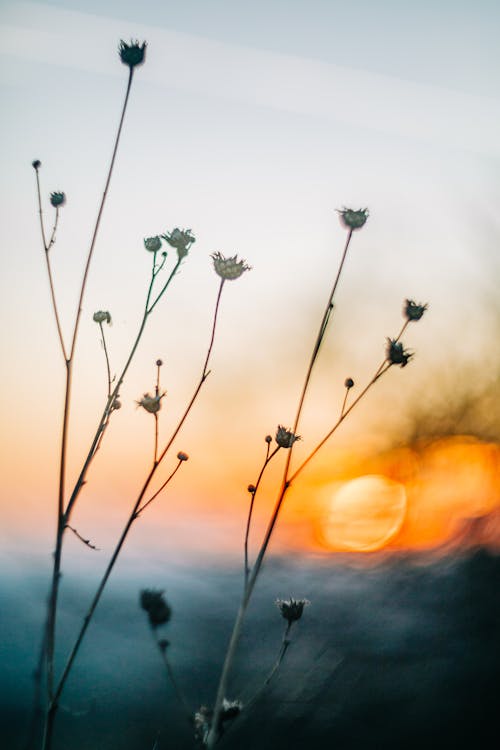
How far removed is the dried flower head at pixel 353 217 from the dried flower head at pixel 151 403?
899mm

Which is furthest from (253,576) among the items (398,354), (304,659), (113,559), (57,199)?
(304,659)

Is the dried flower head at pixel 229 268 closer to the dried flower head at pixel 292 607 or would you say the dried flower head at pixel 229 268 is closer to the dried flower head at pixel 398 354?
the dried flower head at pixel 398 354

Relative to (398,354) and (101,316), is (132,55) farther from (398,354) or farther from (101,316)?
(398,354)

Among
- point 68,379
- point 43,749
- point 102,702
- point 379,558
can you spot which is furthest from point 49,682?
point 379,558

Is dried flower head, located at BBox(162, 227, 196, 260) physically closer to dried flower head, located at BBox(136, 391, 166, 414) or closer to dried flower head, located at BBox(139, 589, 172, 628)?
dried flower head, located at BBox(136, 391, 166, 414)

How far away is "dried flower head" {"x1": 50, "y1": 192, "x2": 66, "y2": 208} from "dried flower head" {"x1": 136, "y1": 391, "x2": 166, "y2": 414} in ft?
2.74

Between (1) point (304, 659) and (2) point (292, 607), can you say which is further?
(1) point (304, 659)

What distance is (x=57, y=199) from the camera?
6.13 ft

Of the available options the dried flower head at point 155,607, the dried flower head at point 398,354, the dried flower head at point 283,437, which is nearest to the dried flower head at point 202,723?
the dried flower head at point 155,607

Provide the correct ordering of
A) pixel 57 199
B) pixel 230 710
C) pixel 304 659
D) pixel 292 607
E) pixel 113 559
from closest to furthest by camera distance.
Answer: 1. pixel 113 559
2. pixel 230 710
3. pixel 292 607
4. pixel 57 199
5. pixel 304 659

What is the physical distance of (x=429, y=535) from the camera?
5.39 meters

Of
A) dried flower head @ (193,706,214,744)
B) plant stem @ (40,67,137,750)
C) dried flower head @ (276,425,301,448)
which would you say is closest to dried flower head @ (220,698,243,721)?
dried flower head @ (193,706,214,744)

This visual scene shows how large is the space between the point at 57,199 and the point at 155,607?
1.50 m

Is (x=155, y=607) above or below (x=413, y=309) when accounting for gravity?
below
